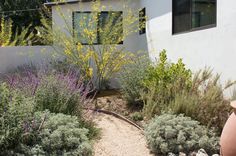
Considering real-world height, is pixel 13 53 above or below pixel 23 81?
above

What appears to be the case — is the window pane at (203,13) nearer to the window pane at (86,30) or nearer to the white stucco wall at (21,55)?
the window pane at (86,30)

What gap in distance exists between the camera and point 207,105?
5.51 m

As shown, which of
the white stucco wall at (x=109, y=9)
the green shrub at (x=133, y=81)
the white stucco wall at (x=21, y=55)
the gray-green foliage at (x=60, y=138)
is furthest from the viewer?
the white stucco wall at (x=109, y=9)

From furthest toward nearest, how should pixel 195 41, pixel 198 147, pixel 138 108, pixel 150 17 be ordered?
pixel 150 17 < pixel 138 108 < pixel 195 41 < pixel 198 147

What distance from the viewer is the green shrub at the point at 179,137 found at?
4.98m

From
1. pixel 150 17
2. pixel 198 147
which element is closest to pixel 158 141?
pixel 198 147

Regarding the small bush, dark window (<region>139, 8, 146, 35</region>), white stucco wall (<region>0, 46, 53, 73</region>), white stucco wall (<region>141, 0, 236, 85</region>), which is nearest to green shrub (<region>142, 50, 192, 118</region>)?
white stucco wall (<region>141, 0, 236, 85</region>)

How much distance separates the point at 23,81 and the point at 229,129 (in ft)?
13.2

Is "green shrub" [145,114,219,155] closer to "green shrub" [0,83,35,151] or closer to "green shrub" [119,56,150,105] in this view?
"green shrub" [0,83,35,151]

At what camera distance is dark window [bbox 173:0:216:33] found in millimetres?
6770

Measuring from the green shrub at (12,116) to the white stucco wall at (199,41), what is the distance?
3.91m

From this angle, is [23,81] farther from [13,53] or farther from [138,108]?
[13,53]

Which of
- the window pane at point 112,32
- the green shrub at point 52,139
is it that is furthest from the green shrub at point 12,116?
the window pane at point 112,32

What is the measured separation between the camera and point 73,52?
363 inches
